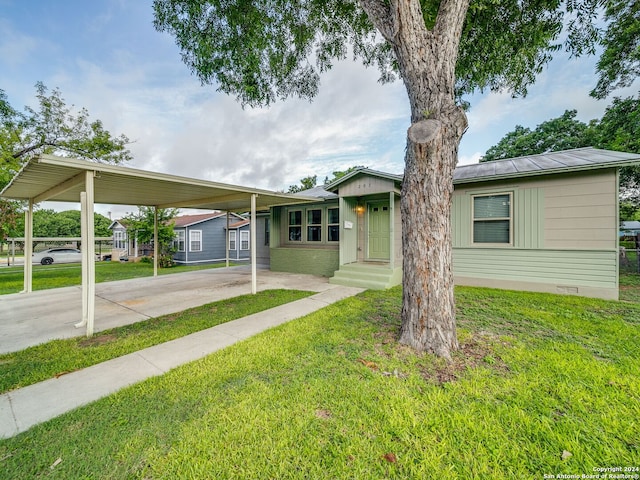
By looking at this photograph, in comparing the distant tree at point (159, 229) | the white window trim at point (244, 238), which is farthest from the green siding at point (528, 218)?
the white window trim at point (244, 238)

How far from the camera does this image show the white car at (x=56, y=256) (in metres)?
18.9

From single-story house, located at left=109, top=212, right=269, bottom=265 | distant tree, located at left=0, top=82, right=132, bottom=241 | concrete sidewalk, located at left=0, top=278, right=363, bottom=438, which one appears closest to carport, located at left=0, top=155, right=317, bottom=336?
concrete sidewalk, located at left=0, top=278, right=363, bottom=438

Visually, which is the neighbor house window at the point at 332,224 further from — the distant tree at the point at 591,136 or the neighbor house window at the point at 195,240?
the neighbor house window at the point at 195,240

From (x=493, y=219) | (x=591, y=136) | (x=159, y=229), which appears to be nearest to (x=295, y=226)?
(x=493, y=219)

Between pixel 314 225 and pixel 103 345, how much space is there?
7531 mm

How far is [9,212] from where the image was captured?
9.64m

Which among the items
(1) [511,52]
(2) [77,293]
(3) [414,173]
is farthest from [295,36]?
(2) [77,293]

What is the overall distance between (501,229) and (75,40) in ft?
50.0

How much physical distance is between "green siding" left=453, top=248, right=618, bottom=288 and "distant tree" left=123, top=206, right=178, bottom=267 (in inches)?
639

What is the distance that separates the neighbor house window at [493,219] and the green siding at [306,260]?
4.57m

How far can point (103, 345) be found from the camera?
3.68 meters

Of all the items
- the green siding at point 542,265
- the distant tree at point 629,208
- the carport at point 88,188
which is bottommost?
the green siding at point 542,265

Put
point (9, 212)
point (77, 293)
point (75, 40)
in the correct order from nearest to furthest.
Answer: point (77, 293) < point (75, 40) < point (9, 212)

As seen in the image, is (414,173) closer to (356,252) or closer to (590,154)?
(356,252)
